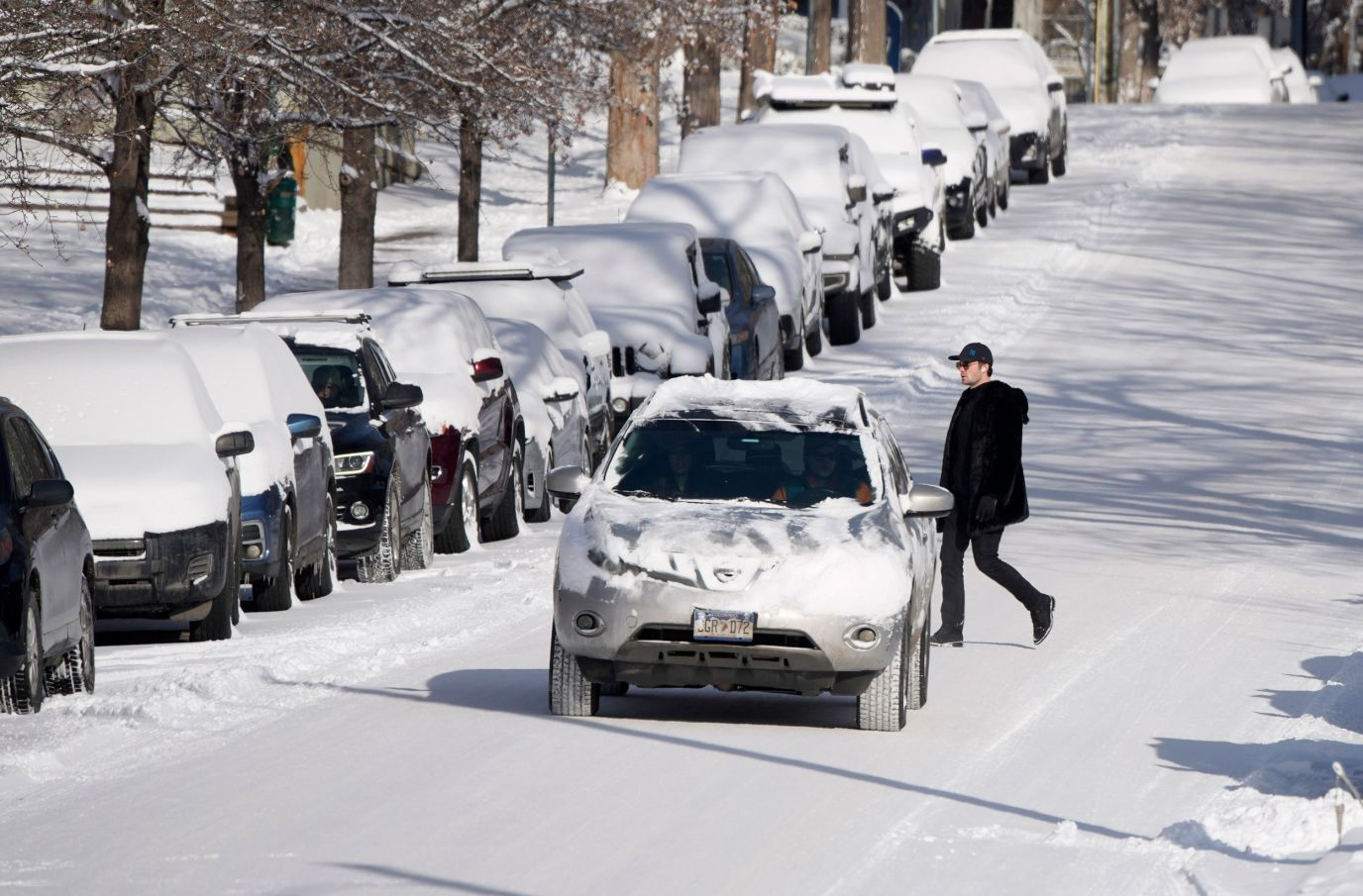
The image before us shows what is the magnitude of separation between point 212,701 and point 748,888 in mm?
4114

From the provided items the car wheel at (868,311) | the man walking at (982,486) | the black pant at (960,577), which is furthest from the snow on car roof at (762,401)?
the car wheel at (868,311)

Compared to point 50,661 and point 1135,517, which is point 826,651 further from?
point 1135,517

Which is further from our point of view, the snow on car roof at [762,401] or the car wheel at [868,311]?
the car wheel at [868,311]

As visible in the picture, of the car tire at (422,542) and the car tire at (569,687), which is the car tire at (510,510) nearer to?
the car tire at (422,542)

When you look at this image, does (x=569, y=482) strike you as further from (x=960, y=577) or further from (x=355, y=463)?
(x=355, y=463)

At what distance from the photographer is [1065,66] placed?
9256 cm

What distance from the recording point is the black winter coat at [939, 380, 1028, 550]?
13.5 metres

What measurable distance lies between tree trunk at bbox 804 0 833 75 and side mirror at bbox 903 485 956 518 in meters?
39.4

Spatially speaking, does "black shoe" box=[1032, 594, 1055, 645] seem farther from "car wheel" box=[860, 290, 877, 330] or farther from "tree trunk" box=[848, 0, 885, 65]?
"tree trunk" box=[848, 0, 885, 65]

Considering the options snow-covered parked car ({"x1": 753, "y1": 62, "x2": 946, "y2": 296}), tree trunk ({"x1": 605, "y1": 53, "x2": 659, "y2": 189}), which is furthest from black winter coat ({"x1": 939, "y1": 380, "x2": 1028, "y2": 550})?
tree trunk ({"x1": 605, "y1": 53, "x2": 659, "y2": 189})

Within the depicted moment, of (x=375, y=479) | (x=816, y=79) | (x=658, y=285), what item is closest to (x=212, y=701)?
(x=375, y=479)

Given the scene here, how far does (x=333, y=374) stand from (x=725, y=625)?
22.8 feet

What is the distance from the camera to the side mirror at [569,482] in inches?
445

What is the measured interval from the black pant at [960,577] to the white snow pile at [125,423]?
3.72 metres
